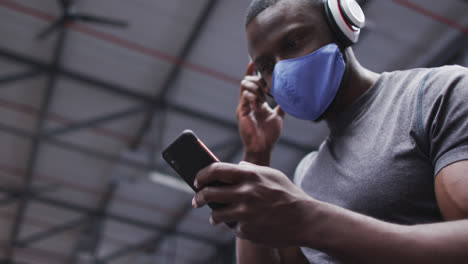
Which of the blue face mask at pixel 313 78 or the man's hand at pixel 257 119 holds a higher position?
the man's hand at pixel 257 119

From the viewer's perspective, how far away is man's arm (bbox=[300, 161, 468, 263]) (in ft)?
2.44

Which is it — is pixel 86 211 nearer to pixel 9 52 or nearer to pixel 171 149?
pixel 9 52

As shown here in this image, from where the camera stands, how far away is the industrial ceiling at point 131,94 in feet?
19.1

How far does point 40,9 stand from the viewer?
6125 millimetres

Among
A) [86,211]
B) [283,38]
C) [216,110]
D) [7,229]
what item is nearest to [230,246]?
[86,211]

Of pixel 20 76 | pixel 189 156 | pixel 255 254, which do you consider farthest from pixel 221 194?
pixel 20 76

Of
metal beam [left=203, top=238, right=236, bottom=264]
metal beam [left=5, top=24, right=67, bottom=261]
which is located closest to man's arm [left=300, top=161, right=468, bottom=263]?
metal beam [left=5, top=24, right=67, bottom=261]

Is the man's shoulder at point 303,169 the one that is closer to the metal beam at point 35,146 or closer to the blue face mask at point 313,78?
the blue face mask at point 313,78

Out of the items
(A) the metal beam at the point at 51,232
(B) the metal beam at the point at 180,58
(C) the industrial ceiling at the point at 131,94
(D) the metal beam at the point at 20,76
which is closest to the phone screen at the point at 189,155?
(C) the industrial ceiling at the point at 131,94

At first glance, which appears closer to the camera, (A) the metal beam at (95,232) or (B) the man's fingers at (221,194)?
(B) the man's fingers at (221,194)

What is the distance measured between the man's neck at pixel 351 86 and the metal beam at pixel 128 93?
20.5 feet

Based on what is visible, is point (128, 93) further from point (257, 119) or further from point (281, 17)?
point (281, 17)

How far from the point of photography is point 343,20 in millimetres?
1295

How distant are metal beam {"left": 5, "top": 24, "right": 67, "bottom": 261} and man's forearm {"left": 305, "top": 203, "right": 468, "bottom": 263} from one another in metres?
6.55
